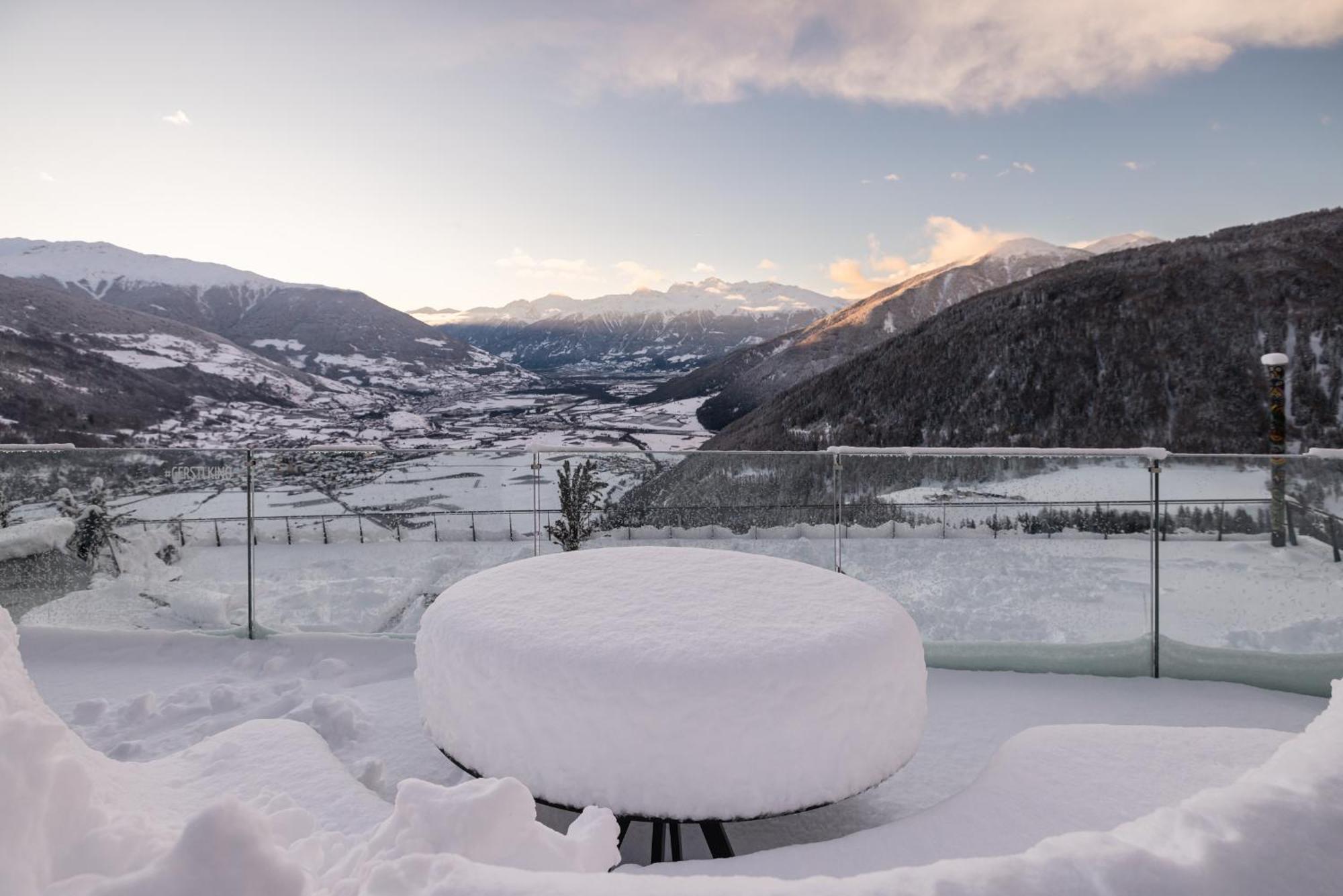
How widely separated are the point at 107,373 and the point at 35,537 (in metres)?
58.9

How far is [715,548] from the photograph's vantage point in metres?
3.82

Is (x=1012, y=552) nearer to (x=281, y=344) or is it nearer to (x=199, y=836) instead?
(x=199, y=836)

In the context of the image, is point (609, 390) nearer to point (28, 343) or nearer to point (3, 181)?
point (28, 343)

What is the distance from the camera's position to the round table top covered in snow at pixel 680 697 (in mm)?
1840

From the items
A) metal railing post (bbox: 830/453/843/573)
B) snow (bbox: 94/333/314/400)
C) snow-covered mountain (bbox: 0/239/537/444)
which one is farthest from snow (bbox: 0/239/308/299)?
metal railing post (bbox: 830/453/843/573)

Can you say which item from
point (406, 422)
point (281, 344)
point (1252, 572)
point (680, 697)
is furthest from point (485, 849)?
point (281, 344)

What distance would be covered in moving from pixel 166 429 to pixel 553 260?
33.3m

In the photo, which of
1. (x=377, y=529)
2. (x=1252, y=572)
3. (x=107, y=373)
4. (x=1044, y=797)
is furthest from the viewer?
(x=107, y=373)

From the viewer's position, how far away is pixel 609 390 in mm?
80562

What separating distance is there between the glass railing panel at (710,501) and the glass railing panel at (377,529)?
1.09ft

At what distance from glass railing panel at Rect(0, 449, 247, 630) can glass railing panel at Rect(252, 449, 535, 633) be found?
0.72 feet

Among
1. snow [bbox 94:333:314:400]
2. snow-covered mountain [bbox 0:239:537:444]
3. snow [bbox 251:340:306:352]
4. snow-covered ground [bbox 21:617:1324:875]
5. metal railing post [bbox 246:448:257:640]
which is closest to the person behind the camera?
snow-covered ground [bbox 21:617:1324:875]

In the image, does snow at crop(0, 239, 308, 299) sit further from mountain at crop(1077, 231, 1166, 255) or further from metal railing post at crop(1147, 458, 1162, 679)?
mountain at crop(1077, 231, 1166, 255)

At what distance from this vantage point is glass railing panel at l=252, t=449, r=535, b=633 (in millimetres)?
4004
